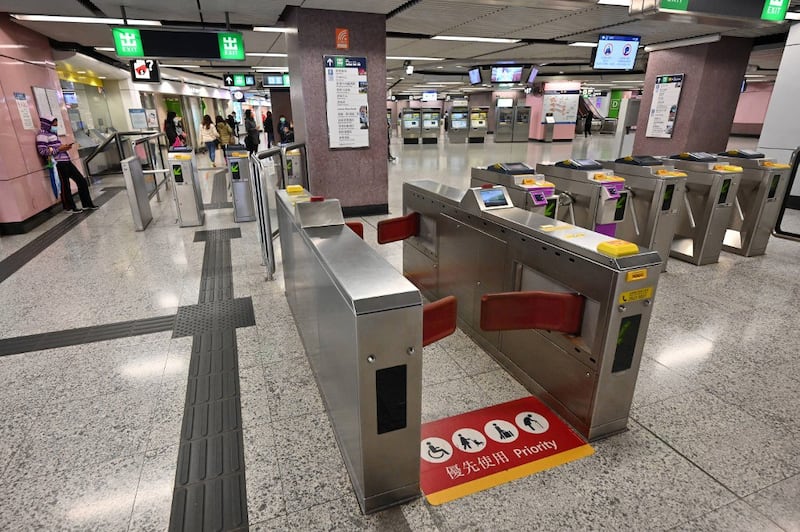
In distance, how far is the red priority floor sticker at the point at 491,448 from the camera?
1.72 metres

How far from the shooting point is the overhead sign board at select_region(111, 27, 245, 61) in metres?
4.82

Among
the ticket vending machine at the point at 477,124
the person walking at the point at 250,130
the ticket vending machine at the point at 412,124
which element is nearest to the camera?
the person walking at the point at 250,130

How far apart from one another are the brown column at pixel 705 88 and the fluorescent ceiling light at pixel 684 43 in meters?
0.08

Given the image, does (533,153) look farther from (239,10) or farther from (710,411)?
(710,411)

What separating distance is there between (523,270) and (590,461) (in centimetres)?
96

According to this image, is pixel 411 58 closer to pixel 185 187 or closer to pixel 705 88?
pixel 705 88

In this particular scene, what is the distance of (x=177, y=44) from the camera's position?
4.97 metres

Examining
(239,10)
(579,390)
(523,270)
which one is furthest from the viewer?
(239,10)

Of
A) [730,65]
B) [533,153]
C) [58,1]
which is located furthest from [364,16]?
[533,153]

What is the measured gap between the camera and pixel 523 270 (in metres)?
2.32

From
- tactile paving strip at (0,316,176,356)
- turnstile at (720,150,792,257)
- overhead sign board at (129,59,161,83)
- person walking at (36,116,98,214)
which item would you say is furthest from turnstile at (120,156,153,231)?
turnstile at (720,150,792,257)

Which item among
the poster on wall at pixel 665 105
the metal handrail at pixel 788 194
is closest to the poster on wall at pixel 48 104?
the metal handrail at pixel 788 194

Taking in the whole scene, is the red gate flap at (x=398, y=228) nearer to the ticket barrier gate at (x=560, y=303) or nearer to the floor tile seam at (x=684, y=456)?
the ticket barrier gate at (x=560, y=303)

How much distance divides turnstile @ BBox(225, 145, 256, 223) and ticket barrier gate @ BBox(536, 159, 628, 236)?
12.9ft
